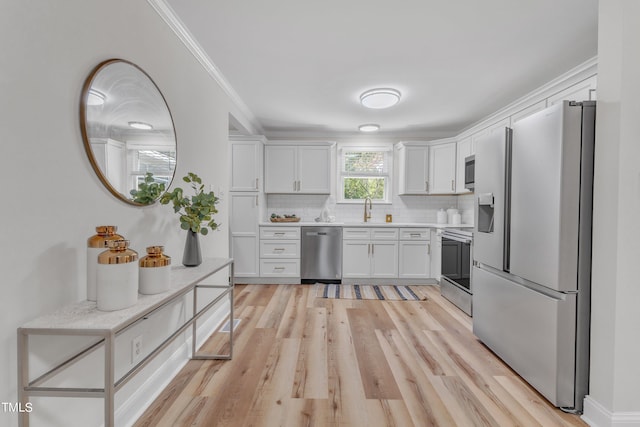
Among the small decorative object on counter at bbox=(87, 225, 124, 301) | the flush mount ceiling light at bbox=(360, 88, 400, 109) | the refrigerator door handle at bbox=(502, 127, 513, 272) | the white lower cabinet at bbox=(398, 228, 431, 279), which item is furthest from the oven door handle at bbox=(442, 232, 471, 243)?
the small decorative object on counter at bbox=(87, 225, 124, 301)

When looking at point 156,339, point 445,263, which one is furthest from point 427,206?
point 156,339

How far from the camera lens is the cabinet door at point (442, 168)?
473 cm

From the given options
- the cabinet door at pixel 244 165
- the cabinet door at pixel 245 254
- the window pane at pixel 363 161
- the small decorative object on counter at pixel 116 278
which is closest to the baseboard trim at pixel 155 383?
the small decorative object on counter at pixel 116 278

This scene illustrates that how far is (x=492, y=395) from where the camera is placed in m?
1.92

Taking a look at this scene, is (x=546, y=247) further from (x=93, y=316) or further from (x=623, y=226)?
(x=93, y=316)

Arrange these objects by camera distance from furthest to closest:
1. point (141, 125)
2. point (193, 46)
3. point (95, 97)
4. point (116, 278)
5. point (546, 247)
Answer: point (193, 46), point (546, 247), point (141, 125), point (95, 97), point (116, 278)

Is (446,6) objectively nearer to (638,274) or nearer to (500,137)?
(500,137)

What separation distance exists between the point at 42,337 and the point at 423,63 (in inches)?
122

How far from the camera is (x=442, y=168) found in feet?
15.8

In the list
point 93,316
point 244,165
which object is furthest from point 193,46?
point 244,165

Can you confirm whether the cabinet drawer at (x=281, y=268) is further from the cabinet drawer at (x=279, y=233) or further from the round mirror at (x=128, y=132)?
the round mirror at (x=128, y=132)

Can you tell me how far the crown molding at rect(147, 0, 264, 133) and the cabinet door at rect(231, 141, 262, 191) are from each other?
905mm

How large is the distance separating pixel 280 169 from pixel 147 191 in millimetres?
3295

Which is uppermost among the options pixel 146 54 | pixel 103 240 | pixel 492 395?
pixel 146 54
